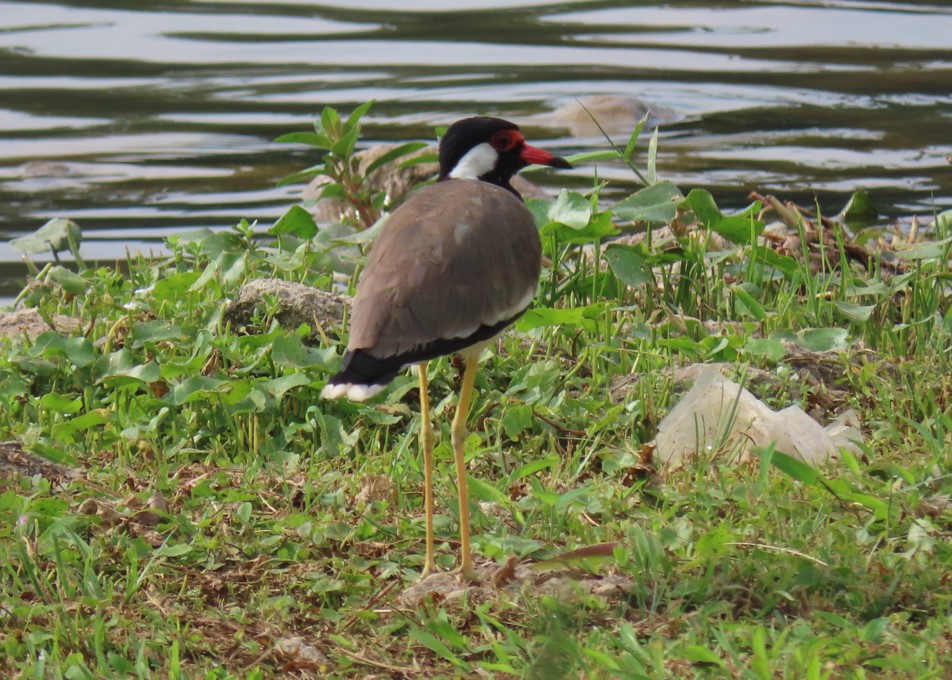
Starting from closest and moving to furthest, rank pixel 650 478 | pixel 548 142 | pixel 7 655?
pixel 7 655
pixel 650 478
pixel 548 142

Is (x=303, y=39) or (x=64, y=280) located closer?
(x=64, y=280)

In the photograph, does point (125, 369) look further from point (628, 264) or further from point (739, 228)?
point (739, 228)

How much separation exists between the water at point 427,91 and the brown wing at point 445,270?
518 cm

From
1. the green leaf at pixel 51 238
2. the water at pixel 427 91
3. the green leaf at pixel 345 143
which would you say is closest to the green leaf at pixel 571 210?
the green leaf at pixel 345 143

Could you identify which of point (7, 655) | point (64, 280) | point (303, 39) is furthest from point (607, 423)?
point (303, 39)

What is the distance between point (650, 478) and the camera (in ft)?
14.5

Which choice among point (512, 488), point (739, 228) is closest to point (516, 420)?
point (512, 488)

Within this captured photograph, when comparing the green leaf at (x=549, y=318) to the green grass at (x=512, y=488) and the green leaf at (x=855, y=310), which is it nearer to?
the green grass at (x=512, y=488)

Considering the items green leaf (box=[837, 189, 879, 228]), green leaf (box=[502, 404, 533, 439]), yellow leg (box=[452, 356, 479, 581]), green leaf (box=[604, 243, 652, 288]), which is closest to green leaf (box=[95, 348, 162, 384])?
green leaf (box=[502, 404, 533, 439])

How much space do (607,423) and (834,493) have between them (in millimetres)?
963

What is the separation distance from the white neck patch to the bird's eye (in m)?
0.02

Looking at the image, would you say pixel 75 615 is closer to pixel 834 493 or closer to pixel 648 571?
pixel 648 571

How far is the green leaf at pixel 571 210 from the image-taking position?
18.3 feet

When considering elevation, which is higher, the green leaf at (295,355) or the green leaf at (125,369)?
the green leaf at (295,355)
